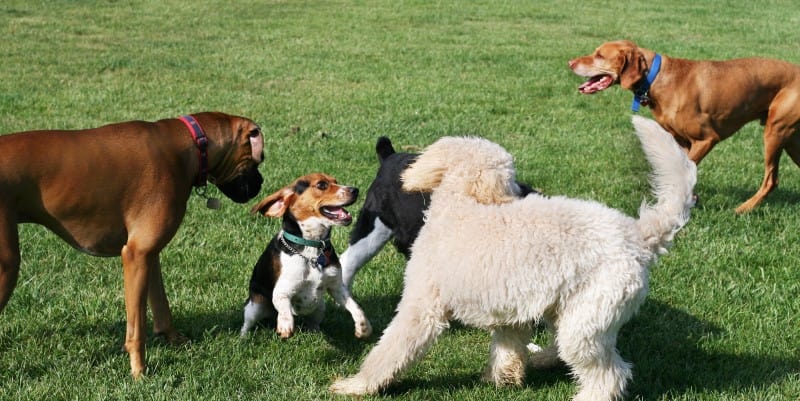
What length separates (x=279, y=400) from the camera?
4672 millimetres

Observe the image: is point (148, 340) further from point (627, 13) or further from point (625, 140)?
point (627, 13)

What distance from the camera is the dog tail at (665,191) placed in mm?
4336

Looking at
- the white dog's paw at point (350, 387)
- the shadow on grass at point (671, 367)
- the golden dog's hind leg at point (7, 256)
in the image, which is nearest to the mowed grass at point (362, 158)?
the shadow on grass at point (671, 367)

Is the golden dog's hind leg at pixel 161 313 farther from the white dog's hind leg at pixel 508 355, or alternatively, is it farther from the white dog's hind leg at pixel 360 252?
the white dog's hind leg at pixel 508 355

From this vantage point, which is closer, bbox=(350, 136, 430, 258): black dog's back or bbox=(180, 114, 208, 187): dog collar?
bbox=(180, 114, 208, 187): dog collar

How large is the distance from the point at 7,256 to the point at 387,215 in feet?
7.53

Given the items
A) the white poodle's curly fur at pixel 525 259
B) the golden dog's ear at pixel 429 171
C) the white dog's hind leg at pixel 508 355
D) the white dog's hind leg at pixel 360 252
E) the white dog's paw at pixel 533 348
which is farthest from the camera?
the white dog's hind leg at pixel 360 252

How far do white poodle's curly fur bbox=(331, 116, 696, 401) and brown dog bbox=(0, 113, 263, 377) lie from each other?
46.6 inches

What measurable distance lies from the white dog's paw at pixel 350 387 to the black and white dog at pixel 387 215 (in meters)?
1.09

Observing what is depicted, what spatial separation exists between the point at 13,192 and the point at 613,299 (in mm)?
2917

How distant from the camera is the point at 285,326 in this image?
5.14 meters

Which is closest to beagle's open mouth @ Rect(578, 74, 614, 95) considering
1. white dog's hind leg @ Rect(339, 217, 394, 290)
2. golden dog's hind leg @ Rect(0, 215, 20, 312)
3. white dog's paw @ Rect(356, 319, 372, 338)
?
white dog's hind leg @ Rect(339, 217, 394, 290)

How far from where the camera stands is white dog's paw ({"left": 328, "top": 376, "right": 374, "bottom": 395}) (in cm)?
470

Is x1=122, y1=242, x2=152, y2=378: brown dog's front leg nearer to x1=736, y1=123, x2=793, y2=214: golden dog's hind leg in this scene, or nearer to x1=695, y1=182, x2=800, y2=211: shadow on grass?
x1=695, y1=182, x2=800, y2=211: shadow on grass
